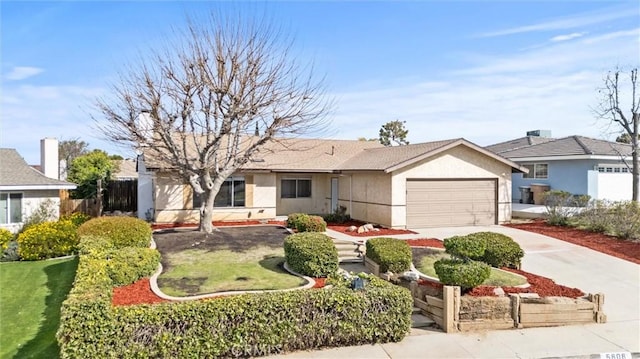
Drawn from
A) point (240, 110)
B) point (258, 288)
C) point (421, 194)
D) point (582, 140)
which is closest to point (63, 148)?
point (240, 110)

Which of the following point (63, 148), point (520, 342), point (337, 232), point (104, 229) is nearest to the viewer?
point (520, 342)

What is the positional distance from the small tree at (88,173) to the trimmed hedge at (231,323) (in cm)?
1879

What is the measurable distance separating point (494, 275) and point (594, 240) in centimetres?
819

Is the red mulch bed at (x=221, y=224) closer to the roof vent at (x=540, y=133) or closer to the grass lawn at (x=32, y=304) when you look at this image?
the grass lawn at (x=32, y=304)

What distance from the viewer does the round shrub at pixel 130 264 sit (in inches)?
375

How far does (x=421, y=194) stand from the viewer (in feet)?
63.4

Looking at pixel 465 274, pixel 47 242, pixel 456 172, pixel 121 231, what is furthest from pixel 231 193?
pixel 465 274

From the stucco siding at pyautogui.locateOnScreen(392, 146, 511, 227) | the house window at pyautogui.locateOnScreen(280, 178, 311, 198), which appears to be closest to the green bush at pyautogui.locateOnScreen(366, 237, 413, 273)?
the stucco siding at pyautogui.locateOnScreen(392, 146, 511, 227)

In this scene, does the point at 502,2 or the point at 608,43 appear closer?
the point at 502,2

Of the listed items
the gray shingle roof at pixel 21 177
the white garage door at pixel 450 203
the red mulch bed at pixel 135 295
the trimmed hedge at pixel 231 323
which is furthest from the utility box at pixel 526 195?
the gray shingle roof at pixel 21 177

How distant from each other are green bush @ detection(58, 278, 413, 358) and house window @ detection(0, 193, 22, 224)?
13.3 m

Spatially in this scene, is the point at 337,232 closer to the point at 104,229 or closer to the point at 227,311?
the point at 104,229

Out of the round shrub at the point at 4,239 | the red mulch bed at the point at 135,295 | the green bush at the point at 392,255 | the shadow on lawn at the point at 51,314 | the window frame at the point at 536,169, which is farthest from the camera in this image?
the window frame at the point at 536,169

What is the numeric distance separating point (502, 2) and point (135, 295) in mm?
11842
